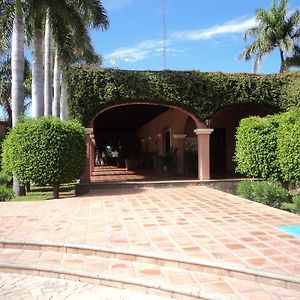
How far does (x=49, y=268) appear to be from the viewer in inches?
212

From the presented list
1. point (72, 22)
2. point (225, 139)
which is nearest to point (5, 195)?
point (72, 22)

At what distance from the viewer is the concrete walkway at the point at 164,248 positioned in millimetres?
4637

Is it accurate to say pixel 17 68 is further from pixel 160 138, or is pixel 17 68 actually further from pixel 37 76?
pixel 160 138

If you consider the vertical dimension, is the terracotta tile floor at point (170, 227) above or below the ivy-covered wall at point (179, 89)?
below

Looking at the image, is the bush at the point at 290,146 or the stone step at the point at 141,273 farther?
the bush at the point at 290,146

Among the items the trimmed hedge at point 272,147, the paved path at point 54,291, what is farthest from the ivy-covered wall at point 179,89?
the paved path at point 54,291

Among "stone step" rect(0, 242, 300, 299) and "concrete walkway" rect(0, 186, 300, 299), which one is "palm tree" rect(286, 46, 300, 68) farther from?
"stone step" rect(0, 242, 300, 299)

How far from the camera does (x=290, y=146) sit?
451 inches

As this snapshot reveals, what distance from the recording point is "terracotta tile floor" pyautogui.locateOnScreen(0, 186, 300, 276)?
5504mm

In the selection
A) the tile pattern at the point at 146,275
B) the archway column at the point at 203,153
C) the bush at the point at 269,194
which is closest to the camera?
the tile pattern at the point at 146,275

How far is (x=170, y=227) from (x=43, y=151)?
5.91m

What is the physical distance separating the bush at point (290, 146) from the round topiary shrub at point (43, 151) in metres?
6.27

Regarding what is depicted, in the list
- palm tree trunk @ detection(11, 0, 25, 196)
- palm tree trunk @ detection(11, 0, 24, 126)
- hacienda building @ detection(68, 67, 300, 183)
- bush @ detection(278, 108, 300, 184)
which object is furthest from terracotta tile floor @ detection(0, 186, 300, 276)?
palm tree trunk @ detection(11, 0, 24, 126)

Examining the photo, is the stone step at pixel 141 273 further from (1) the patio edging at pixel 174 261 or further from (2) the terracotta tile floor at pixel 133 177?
(2) the terracotta tile floor at pixel 133 177
